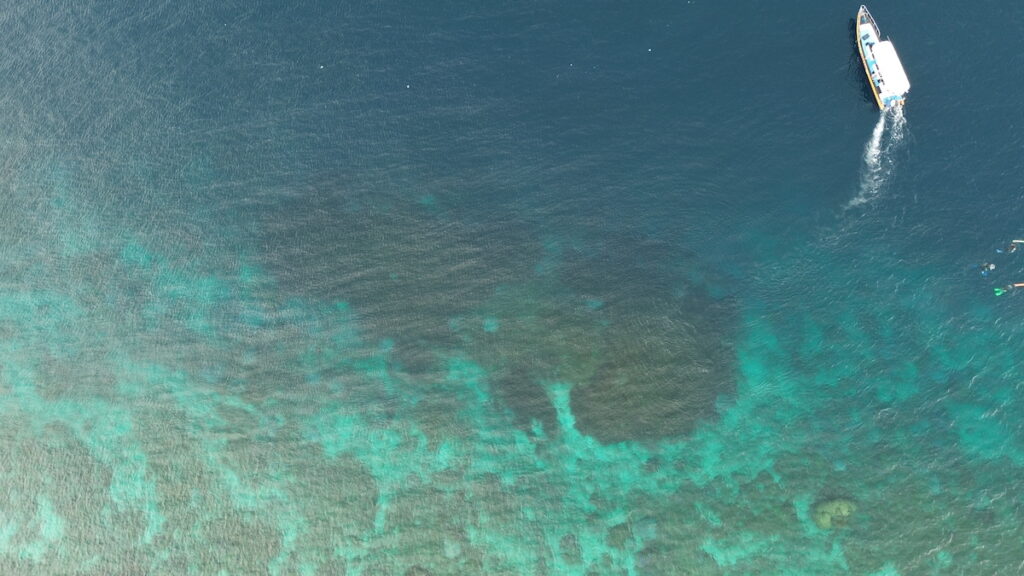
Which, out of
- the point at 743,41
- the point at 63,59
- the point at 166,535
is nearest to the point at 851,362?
the point at 743,41

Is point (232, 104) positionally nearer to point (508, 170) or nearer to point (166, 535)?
point (508, 170)

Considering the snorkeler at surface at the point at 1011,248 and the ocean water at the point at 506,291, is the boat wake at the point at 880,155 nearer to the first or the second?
the ocean water at the point at 506,291

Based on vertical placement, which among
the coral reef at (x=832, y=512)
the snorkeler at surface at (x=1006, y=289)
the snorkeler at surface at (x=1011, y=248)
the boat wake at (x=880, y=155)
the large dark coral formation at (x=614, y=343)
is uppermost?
the boat wake at (x=880, y=155)

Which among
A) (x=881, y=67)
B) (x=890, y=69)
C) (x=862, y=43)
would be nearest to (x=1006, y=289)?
(x=890, y=69)

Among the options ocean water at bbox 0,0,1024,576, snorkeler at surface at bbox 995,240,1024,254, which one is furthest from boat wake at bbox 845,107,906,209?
snorkeler at surface at bbox 995,240,1024,254

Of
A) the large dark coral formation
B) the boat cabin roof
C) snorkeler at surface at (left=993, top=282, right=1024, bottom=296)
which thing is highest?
the boat cabin roof

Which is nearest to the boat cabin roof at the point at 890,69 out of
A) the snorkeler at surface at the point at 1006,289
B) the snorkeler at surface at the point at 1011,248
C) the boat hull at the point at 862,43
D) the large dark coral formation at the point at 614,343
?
the boat hull at the point at 862,43

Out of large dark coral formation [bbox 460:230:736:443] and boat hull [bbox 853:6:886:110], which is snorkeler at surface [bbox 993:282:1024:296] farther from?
large dark coral formation [bbox 460:230:736:443]
